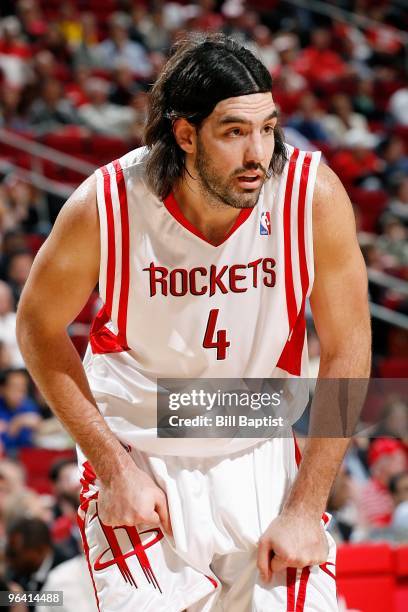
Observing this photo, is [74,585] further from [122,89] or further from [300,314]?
[122,89]

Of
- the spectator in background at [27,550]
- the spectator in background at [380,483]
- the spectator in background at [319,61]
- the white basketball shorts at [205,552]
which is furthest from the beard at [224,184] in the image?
the spectator in background at [319,61]

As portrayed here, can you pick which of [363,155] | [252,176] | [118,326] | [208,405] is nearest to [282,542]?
[208,405]

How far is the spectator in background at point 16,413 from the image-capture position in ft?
21.1

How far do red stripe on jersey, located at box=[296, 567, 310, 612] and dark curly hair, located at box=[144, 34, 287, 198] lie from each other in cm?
93

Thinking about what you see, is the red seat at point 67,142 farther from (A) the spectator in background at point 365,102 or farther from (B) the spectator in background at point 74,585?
(B) the spectator in background at point 74,585

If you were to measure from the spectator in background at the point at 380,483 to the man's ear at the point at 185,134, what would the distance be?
399 cm

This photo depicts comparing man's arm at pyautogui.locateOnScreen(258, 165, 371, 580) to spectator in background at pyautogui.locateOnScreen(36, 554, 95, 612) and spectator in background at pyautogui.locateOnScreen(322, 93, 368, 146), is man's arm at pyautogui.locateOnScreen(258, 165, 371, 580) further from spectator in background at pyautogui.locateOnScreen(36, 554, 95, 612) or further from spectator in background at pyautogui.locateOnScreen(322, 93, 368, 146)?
spectator in background at pyautogui.locateOnScreen(322, 93, 368, 146)

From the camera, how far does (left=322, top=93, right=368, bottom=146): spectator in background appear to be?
11953 mm

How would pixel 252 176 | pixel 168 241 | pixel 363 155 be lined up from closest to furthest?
pixel 252 176, pixel 168 241, pixel 363 155

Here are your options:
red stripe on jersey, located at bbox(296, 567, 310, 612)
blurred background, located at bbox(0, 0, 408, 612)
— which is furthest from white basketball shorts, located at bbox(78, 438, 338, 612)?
blurred background, located at bbox(0, 0, 408, 612)

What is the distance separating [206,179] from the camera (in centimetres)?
243

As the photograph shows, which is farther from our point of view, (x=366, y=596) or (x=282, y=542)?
(x=366, y=596)

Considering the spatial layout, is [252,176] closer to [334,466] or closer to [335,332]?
[335,332]

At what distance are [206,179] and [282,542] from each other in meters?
0.84
